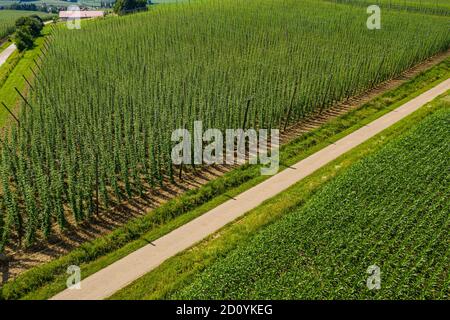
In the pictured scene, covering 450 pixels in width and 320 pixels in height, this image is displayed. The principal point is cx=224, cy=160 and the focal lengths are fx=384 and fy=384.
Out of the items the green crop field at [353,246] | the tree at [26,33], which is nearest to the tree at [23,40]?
the tree at [26,33]

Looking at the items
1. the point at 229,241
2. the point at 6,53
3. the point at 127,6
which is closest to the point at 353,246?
the point at 229,241

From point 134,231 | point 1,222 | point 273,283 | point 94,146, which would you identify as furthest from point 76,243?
point 273,283

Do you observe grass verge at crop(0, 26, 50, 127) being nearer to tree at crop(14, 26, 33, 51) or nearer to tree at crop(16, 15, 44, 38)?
tree at crop(14, 26, 33, 51)

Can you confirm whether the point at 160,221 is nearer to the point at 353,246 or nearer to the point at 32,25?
the point at 353,246

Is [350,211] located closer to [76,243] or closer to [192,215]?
[192,215]

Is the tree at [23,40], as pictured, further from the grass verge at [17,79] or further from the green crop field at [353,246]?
the green crop field at [353,246]

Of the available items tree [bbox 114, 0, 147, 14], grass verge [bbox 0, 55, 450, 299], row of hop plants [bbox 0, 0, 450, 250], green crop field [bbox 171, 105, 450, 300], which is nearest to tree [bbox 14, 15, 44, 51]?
row of hop plants [bbox 0, 0, 450, 250]
